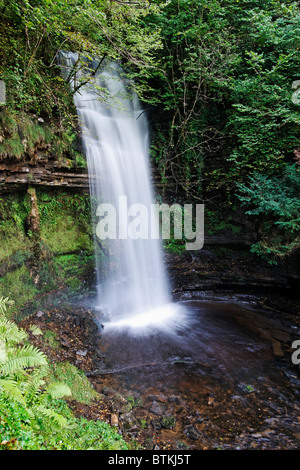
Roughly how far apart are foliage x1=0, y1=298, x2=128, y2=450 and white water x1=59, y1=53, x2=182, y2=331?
445 centimetres

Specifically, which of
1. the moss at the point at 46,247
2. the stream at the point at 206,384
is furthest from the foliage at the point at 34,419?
the moss at the point at 46,247

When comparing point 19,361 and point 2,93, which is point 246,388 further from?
point 2,93

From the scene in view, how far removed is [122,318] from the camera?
8.20 metres

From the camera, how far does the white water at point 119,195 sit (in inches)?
349

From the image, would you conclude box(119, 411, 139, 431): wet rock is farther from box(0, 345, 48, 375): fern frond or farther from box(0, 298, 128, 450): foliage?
box(0, 345, 48, 375): fern frond

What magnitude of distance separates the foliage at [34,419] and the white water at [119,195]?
4446mm

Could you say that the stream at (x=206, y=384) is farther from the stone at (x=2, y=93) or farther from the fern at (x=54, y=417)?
the stone at (x=2, y=93)

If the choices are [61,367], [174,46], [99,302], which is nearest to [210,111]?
[174,46]

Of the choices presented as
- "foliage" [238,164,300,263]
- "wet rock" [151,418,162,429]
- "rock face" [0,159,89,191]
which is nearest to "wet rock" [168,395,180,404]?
"wet rock" [151,418,162,429]

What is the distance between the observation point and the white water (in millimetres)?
8859

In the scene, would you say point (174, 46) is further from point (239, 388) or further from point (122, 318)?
point (239, 388)

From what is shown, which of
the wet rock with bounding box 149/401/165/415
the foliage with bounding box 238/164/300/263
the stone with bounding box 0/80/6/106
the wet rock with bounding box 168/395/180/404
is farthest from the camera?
the foliage with bounding box 238/164/300/263

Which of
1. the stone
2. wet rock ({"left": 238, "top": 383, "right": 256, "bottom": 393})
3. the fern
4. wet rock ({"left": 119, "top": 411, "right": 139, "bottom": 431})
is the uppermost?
the stone

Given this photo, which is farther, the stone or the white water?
the white water
